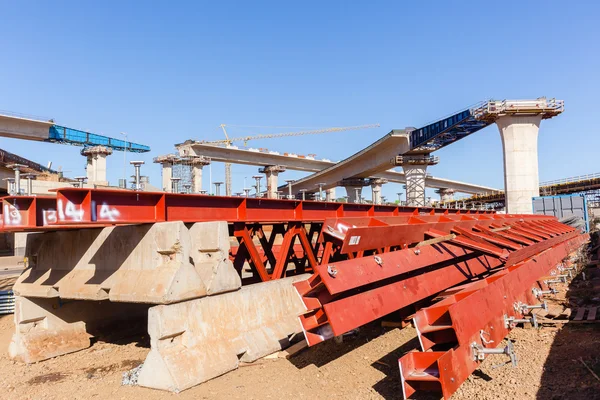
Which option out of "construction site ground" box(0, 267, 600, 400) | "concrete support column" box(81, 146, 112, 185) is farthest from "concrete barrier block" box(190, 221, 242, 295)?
"concrete support column" box(81, 146, 112, 185)

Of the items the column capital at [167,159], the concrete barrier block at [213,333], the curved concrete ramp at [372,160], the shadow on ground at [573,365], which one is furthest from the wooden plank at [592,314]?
the column capital at [167,159]

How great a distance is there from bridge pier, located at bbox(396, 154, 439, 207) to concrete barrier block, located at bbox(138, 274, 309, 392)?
109 ft

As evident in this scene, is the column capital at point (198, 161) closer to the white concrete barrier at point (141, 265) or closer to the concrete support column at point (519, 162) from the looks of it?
the concrete support column at point (519, 162)

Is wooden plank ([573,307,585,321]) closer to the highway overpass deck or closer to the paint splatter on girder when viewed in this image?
the paint splatter on girder

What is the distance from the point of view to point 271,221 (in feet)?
31.1

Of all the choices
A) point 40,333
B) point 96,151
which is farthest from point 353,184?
point 40,333

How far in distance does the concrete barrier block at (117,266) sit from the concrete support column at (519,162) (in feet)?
108

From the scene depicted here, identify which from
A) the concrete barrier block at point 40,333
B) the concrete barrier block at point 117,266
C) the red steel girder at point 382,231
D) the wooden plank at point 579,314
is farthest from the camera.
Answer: the concrete barrier block at point 40,333

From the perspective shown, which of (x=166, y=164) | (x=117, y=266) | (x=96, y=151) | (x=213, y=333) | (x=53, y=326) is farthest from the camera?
(x=96, y=151)

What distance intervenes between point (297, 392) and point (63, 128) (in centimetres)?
5784

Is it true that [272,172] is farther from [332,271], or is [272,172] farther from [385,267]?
[332,271]

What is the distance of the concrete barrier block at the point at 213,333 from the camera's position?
20.7ft

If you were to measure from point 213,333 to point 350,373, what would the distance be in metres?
2.26

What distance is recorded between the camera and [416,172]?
40.9m
